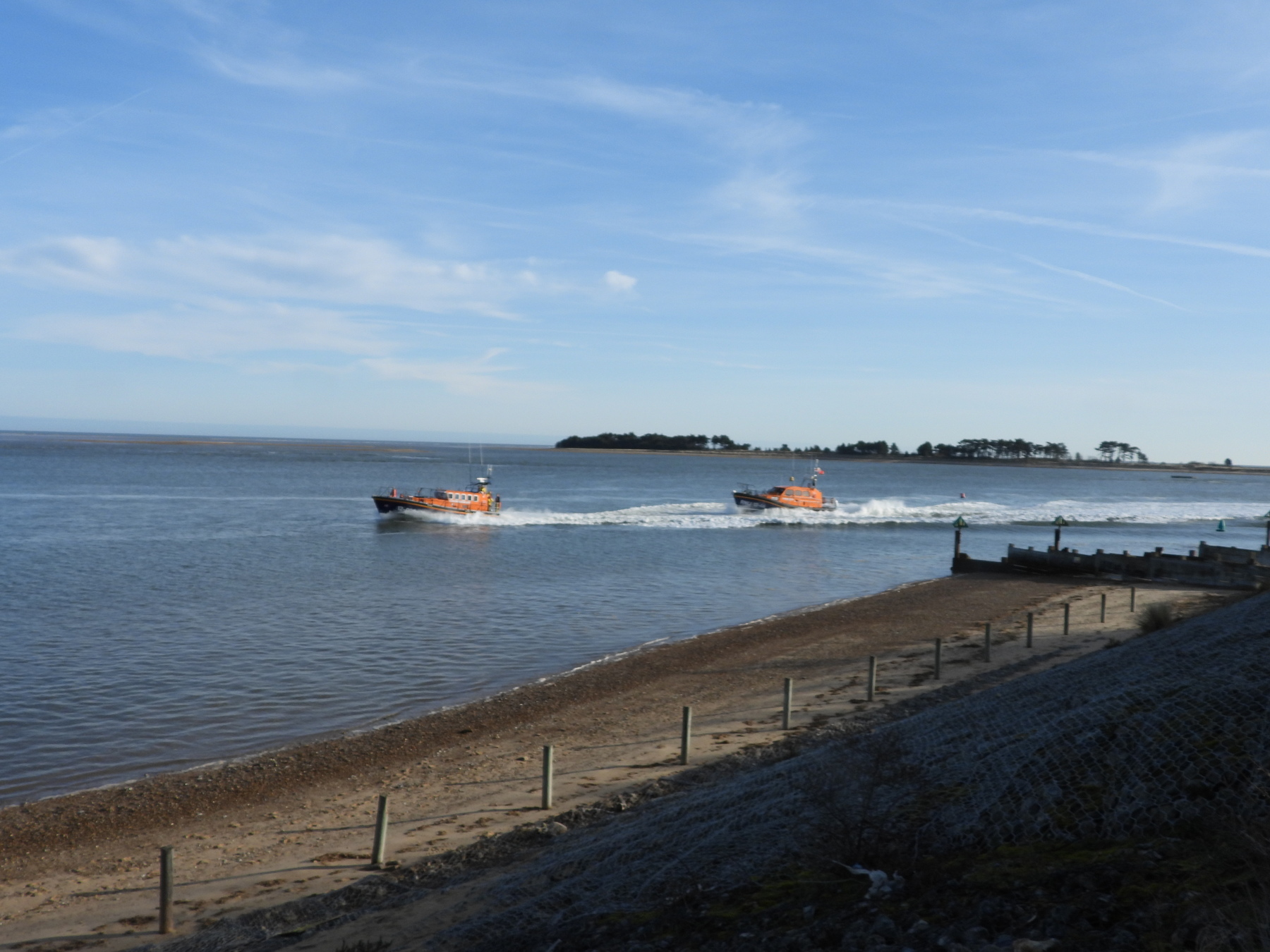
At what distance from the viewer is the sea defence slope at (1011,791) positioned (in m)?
5.98

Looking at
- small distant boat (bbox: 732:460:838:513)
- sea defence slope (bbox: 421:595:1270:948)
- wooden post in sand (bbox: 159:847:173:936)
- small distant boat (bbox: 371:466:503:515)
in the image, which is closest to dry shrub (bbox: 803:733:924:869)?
sea defence slope (bbox: 421:595:1270:948)

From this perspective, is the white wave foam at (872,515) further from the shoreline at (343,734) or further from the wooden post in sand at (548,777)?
the wooden post in sand at (548,777)

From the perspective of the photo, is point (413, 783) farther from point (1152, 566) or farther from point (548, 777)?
point (1152, 566)

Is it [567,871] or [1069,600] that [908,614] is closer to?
[1069,600]

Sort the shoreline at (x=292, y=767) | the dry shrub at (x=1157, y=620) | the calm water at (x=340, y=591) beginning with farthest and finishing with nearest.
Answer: the dry shrub at (x=1157, y=620) < the calm water at (x=340, y=591) < the shoreline at (x=292, y=767)

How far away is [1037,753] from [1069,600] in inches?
1080

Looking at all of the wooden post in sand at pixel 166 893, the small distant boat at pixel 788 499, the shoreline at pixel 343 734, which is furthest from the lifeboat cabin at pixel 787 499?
the wooden post in sand at pixel 166 893

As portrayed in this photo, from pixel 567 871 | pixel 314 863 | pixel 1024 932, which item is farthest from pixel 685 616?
pixel 1024 932

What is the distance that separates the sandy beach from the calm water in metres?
1.38

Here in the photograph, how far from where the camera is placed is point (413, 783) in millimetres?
13648

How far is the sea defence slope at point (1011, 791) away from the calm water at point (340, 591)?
1012cm

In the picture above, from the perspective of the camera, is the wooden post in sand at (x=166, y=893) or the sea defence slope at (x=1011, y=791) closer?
the sea defence slope at (x=1011, y=791)

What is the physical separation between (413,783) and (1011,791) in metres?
9.46

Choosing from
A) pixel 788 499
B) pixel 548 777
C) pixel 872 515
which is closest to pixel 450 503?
pixel 788 499
